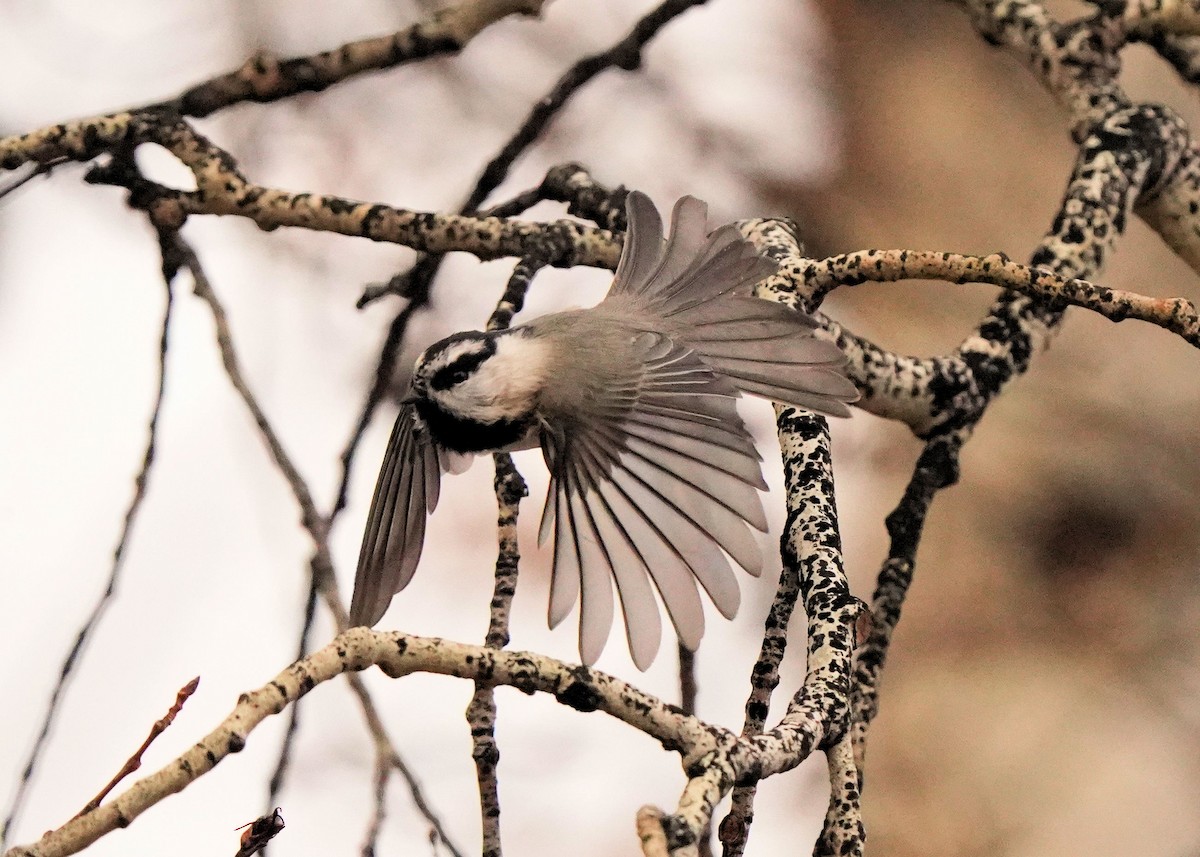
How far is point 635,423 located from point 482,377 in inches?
4.4

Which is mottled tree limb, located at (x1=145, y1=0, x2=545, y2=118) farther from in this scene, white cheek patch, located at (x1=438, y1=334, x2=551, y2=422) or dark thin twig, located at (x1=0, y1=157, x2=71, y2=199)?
white cheek patch, located at (x1=438, y1=334, x2=551, y2=422)

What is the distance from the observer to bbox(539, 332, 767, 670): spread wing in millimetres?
640

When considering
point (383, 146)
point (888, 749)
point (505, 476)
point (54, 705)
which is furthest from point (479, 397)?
point (888, 749)

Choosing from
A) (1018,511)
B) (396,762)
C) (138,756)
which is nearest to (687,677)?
(396,762)

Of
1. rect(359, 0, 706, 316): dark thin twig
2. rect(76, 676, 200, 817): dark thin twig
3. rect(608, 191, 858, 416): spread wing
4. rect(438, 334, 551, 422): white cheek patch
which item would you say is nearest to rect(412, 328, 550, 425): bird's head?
rect(438, 334, 551, 422): white cheek patch

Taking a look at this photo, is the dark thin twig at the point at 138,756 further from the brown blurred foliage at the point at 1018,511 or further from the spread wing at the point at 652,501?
the brown blurred foliage at the point at 1018,511

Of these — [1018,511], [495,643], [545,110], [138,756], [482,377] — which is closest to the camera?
[138,756]

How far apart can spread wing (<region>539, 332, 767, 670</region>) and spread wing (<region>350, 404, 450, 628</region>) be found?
0.08 m

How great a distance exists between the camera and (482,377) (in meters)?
0.81

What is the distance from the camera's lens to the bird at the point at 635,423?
658mm

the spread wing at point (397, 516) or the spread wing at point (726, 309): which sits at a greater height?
the spread wing at point (726, 309)

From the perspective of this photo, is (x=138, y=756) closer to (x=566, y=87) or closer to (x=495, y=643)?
(x=495, y=643)

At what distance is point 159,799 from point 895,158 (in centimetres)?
187

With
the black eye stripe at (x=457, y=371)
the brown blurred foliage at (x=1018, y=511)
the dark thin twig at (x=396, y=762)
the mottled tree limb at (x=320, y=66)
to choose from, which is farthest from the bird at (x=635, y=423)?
the brown blurred foliage at (x=1018, y=511)
